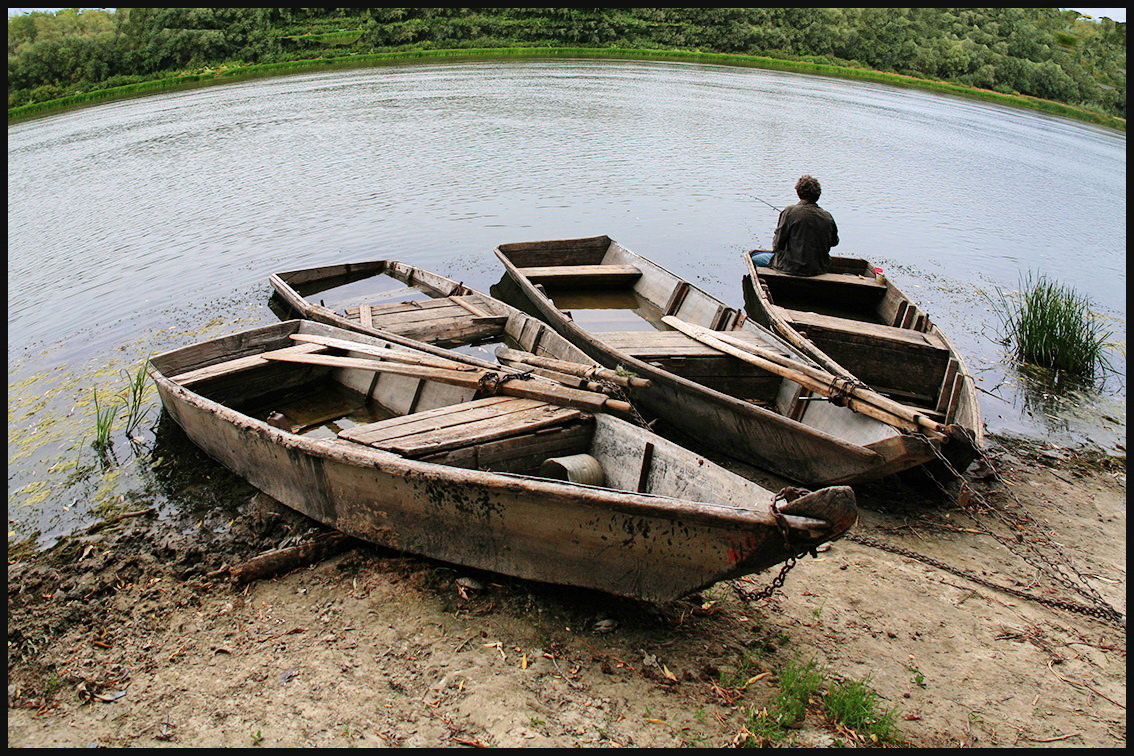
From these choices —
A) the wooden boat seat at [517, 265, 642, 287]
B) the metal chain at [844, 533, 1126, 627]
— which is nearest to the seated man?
the wooden boat seat at [517, 265, 642, 287]

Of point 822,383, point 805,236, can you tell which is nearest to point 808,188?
point 805,236

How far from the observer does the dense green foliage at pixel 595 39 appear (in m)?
37.8

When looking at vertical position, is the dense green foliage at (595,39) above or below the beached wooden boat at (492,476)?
above

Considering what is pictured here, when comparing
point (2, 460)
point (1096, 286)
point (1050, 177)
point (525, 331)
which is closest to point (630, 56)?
point (1050, 177)

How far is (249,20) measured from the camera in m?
42.8

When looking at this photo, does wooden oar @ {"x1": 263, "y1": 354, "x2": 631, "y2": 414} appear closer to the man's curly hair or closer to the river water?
the river water

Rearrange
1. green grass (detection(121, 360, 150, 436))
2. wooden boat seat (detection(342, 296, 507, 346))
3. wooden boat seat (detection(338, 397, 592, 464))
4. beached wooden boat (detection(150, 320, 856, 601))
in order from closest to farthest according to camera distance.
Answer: beached wooden boat (detection(150, 320, 856, 601))
wooden boat seat (detection(338, 397, 592, 464))
green grass (detection(121, 360, 150, 436))
wooden boat seat (detection(342, 296, 507, 346))

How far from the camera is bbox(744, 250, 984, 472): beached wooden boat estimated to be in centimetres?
670

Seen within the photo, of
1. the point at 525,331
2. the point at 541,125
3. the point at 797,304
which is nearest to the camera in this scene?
Result: the point at 525,331

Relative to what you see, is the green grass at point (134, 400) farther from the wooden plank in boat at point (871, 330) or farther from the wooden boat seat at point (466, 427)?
the wooden plank in boat at point (871, 330)

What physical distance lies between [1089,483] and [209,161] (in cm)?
2074

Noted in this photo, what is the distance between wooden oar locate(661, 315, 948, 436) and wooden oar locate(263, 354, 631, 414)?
1829mm

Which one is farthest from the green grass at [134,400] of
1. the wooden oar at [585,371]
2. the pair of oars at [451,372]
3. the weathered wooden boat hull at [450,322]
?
the wooden oar at [585,371]

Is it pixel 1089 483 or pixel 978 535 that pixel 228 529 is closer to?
pixel 978 535
